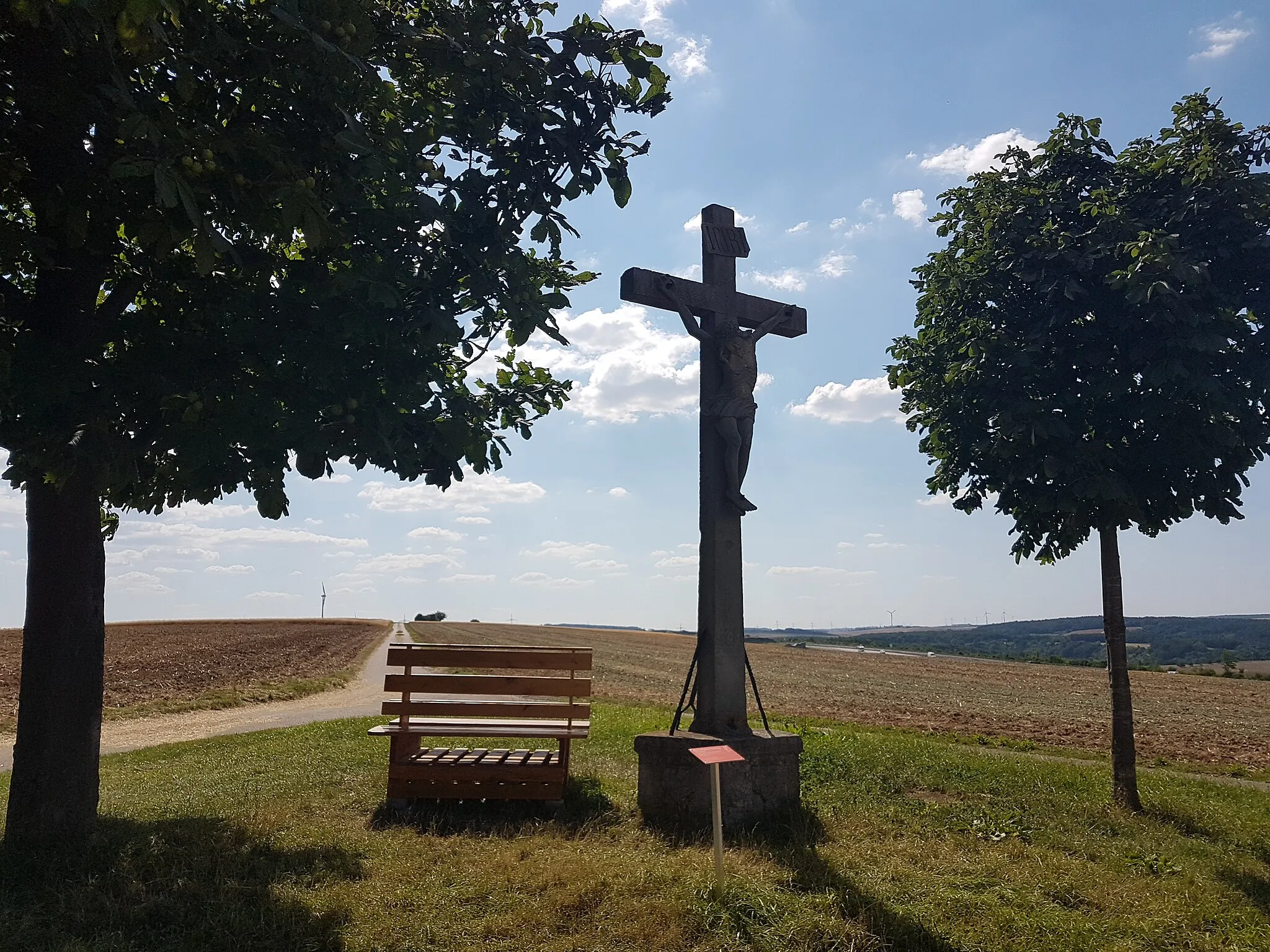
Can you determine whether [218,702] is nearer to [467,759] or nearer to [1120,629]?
[467,759]

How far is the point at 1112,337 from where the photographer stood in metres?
7.59

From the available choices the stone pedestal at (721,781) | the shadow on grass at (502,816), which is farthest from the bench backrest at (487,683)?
the stone pedestal at (721,781)

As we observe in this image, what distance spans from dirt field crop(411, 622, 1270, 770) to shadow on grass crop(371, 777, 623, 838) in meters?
9.74

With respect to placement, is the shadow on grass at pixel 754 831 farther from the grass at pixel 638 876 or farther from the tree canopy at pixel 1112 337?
the tree canopy at pixel 1112 337

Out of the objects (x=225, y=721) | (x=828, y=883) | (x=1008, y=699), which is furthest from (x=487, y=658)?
(x=1008, y=699)

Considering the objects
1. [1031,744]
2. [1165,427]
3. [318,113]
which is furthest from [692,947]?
[1031,744]

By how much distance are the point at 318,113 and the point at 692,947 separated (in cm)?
508

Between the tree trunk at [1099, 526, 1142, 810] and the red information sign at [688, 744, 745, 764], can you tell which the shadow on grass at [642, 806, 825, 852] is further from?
the tree trunk at [1099, 526, 1142, 810]

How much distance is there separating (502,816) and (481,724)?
92 cm

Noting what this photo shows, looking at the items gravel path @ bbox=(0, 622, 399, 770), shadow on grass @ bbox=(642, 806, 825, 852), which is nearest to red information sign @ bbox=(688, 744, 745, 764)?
shadow on grass @ bbox=(642, 806, 825, 852)

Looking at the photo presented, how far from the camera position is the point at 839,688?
2814 cm

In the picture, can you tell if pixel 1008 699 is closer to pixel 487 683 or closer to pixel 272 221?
pixel 487 683

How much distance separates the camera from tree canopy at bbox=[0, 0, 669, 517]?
466cm

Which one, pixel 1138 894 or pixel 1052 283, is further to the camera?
pixel 1052 283
